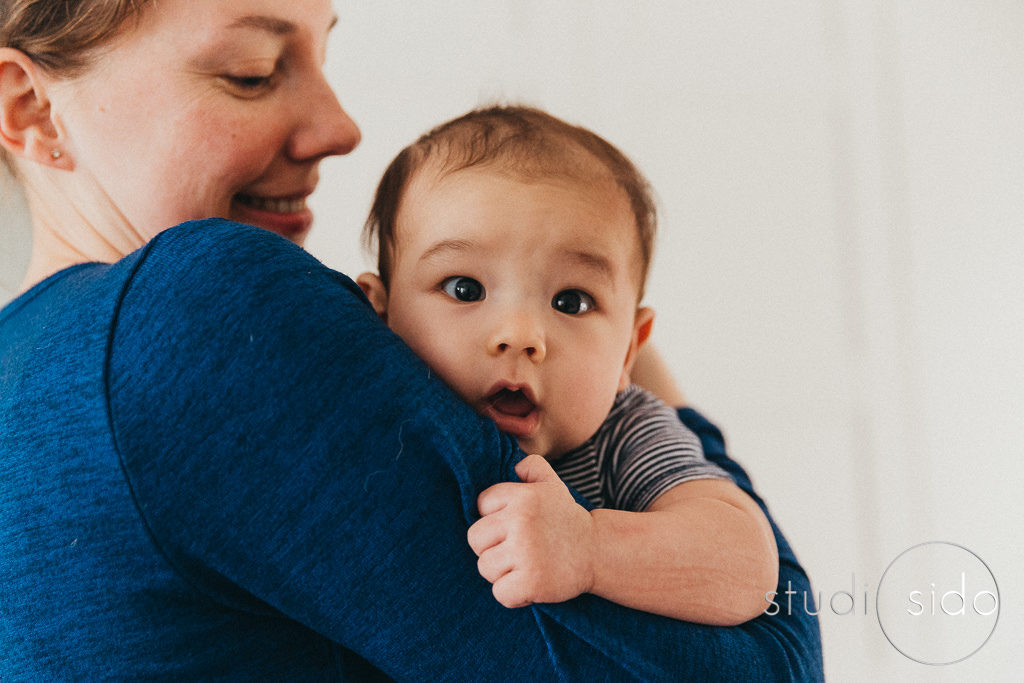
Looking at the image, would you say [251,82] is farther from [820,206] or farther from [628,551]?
[820,206]

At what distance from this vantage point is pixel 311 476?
0.75 metres

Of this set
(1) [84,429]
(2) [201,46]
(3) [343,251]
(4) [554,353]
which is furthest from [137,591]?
(3) [343,251]

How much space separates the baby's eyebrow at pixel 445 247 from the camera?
102 centimetres

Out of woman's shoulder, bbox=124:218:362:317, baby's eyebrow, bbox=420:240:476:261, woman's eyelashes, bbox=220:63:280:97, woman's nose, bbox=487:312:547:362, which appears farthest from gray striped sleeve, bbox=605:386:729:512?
woman's eyelashes, bbox=220:63:280:97

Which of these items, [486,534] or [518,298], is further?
[518,298]

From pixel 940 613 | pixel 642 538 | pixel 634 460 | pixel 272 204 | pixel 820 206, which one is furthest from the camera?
pixel 820 206

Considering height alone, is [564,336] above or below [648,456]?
above

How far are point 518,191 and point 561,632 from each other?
0.49 meters

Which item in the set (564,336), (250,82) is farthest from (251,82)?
(564,336)

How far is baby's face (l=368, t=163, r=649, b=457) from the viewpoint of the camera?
99 centimetres

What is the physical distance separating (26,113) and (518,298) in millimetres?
649

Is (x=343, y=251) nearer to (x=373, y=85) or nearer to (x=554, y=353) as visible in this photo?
(x=373, y=85)

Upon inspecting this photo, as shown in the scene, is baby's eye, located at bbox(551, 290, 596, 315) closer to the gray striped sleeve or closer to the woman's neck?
the gray striped sleeve

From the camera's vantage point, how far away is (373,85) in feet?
8.14
